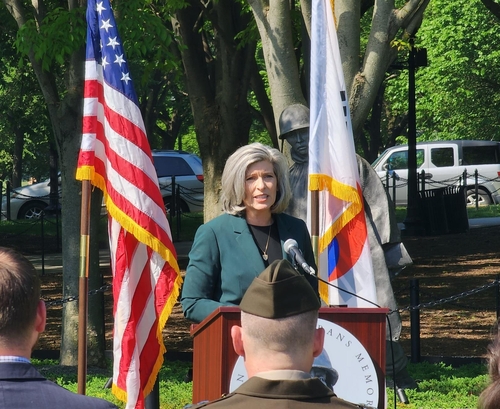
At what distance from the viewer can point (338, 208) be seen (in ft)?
20.4

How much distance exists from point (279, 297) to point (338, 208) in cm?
362

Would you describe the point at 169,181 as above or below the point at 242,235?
above

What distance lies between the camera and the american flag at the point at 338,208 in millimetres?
6117

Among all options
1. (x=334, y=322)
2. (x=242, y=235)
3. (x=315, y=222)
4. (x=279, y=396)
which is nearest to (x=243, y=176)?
(x=242, y=235)

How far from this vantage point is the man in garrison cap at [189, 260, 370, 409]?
2457mm

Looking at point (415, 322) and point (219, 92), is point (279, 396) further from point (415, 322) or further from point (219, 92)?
point (219, 92)

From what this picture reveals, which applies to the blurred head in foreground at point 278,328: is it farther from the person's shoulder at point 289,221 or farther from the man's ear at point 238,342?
the person's shoulder at point 289,221

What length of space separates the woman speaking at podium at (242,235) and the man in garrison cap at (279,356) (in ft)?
6.74

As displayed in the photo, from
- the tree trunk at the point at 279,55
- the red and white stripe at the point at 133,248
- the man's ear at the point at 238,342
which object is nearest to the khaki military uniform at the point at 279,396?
the man's ear at the point at 238,342

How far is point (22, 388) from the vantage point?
2484mm

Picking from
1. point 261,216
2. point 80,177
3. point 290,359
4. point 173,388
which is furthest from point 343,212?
point 290,359

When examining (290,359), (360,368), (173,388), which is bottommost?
(173,388)

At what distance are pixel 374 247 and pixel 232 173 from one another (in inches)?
91.1

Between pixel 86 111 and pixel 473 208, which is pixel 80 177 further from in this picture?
pixel 473 208
